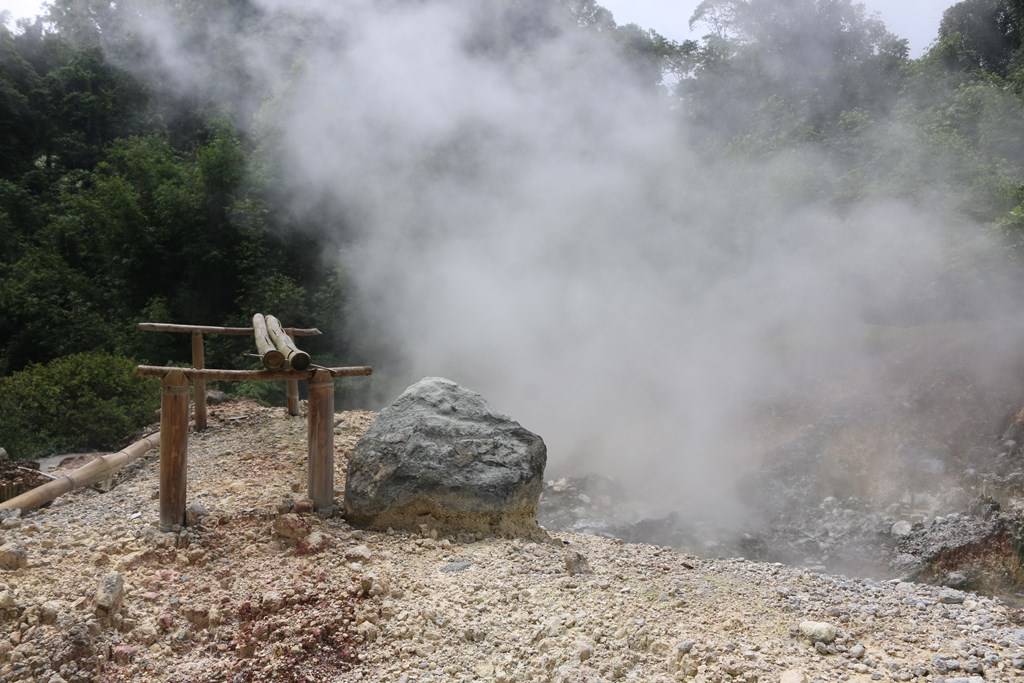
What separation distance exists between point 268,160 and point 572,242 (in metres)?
4.41

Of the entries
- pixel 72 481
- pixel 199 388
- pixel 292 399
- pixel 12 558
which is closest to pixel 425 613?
pixel 12 558

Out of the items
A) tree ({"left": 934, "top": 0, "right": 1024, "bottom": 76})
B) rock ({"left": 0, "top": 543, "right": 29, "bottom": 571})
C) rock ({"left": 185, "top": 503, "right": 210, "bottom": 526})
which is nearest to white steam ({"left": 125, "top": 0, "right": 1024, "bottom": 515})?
tree ({"left": 934, "top": 0, "right": 1024, "bottom": 76})

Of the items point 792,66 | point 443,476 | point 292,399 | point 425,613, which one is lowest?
point 425,613

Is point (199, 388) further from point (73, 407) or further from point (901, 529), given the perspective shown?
point (901, 529)

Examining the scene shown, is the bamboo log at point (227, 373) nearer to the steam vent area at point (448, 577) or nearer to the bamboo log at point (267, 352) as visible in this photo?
the bamboo log at point (267, 352)

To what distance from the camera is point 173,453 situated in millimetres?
3580

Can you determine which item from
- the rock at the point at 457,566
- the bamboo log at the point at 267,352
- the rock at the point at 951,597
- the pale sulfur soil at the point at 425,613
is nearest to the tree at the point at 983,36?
the rock at the point at 951,597

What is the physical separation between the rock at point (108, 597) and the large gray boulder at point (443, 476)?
3.88ft

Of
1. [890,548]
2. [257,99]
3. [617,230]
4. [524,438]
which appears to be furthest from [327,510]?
[257,99]

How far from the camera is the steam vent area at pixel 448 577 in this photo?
261cm

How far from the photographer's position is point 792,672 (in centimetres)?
239

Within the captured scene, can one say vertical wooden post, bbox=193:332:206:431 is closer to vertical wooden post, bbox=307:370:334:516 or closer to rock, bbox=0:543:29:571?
vertical wooden post, bbox=307:370:334:516

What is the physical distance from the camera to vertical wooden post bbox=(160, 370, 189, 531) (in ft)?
11.6

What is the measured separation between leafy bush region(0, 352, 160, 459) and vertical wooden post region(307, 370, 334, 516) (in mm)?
3170
